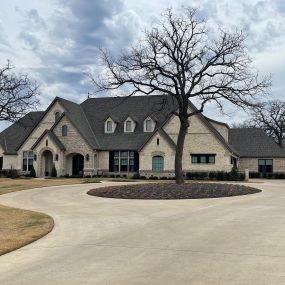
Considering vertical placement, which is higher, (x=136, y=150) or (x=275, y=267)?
(x=136, y=150)

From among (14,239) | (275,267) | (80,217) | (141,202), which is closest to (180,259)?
(275,267)

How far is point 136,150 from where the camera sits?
155 feet

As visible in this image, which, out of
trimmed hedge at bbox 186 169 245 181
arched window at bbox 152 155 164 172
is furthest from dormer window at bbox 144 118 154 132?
trimmed hedge at bbox 186 169 245 181

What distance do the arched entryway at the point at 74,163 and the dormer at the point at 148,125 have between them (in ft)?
25.8

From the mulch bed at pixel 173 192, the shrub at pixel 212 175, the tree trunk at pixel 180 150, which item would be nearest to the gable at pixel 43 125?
the shrub at pixel 212 175

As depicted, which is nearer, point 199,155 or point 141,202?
point 141,202

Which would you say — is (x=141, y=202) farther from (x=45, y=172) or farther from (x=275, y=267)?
(x=45, y=172)

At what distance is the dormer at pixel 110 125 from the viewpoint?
50.2 m

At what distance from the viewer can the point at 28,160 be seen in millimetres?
50500

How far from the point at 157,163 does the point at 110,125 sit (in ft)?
25.4

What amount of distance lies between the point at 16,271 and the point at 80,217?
7.63m

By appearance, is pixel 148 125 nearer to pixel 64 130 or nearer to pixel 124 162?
pixel 124 162

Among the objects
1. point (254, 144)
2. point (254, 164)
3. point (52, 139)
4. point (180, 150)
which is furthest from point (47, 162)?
point (254, 144)

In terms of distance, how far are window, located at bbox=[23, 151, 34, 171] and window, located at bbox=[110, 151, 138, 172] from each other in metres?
9.49
